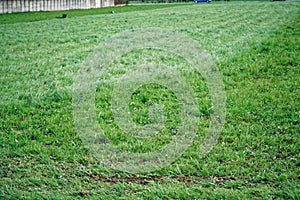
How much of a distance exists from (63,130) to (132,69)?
98.4 inches

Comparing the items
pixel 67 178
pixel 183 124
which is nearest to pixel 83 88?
pixel 183 124

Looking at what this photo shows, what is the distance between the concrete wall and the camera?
21.6m

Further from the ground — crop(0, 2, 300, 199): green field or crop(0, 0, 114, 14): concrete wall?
crop(0, 0, 114, 14): concrete wall

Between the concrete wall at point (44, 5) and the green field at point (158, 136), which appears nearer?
the green field at point (158, 136)

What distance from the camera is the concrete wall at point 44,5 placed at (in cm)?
2156

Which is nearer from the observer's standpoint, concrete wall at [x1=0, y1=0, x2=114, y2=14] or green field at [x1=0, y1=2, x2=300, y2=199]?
green field at [x1=0, y1=2, x2=300, y2=199]

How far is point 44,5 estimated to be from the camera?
25.3 meters

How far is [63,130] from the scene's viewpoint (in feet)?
13.1

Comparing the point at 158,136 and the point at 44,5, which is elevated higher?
the point at 44,5

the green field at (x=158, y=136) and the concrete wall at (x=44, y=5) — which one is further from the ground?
the concrete wall at (x=44, y=5)

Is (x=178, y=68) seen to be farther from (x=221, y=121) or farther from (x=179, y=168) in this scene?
(x=179, y=168)

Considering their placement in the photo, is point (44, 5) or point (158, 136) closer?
point (158, 136)

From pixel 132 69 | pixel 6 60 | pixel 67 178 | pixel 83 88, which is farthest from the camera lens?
pixel 6 60

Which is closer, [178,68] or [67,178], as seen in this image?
[67,178]
